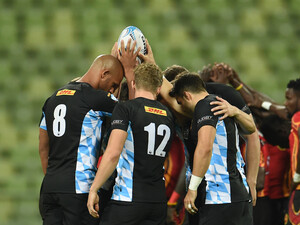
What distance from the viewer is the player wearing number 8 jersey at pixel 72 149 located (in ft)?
11.9

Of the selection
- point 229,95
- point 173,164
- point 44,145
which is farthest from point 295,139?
point 44,145

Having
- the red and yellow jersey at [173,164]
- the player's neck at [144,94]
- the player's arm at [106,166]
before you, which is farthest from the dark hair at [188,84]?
the red and yellow jersey at [173,164]

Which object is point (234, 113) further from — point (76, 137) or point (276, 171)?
point (276, 171)

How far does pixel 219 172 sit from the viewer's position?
12.3 feet

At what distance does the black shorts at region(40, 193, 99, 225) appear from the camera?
362cm

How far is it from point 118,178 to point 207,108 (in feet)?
2.55

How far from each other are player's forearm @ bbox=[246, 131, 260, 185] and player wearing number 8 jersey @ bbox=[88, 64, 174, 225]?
33.0 inches

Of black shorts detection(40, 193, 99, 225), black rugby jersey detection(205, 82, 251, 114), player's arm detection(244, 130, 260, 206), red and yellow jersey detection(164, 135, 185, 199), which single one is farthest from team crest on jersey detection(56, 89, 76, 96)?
red and yellow jersey detection(164, 135, 185, 199)

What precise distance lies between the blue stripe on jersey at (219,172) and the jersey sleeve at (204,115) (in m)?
0.11

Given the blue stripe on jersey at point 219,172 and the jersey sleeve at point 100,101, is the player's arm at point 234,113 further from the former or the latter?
the jersey sleeve at point 100,101

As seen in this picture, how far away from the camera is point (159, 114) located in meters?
3.64

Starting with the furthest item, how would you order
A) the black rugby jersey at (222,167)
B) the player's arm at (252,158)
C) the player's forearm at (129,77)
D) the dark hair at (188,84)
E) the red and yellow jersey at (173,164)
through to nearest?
the red and yellow jersey at (173,164) < the player's arm at (252,158) < the player's forearm at (129,77) < the dark hair at (188,84) < the black rugby jersey at (222,167)

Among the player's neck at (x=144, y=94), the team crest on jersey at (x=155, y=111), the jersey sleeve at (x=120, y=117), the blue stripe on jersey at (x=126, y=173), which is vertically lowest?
the blue stripe on jersey at (x=126, y=173)

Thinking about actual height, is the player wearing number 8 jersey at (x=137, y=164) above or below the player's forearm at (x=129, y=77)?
below
